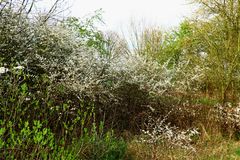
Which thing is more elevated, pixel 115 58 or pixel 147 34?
pixel 147 34

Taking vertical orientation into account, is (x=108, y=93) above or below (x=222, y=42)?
below

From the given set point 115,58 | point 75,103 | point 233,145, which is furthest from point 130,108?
point 233,145

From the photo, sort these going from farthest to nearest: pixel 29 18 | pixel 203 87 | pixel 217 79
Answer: pixel 203 87, pixel 217 79, pixel 29 18

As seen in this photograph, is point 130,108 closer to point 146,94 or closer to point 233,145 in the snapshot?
point 146,94

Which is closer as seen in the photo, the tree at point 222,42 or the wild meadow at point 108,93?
the wild meadow at point 108,93

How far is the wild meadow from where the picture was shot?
5645 millimetres

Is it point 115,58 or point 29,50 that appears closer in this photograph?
point 29,50

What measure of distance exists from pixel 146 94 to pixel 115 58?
1092 mm

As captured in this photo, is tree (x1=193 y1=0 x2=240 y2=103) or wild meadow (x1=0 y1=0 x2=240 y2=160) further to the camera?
tree (x1=193 y1=0 x2=240 y2=103)

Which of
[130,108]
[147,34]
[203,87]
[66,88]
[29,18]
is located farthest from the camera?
[147,34]

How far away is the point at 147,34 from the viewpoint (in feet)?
70.6

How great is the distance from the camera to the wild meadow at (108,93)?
564cm

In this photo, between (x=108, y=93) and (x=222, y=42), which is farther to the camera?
(x=222, y=42)

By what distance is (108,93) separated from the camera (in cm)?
772
